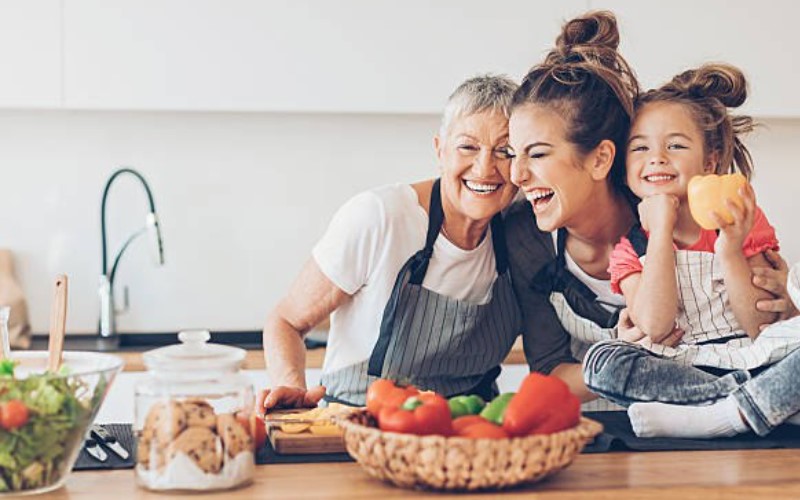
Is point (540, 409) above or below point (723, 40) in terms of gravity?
below

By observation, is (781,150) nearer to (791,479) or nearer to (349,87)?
(349,87)

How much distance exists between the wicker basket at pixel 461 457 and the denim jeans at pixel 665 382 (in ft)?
1.28

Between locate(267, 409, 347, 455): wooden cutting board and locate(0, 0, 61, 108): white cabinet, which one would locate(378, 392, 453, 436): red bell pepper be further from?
locate(0, 0, 61, 108): white cabinet

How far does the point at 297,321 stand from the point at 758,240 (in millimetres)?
921

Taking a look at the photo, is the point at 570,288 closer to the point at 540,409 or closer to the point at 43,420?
the point at 540,409

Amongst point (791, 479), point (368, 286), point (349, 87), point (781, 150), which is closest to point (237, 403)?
point (791, 479)

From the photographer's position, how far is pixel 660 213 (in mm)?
2127

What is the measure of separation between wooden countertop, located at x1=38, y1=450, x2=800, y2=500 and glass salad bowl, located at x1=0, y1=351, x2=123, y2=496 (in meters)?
0.04

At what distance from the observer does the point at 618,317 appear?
2.32m

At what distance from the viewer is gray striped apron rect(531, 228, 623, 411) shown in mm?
2340

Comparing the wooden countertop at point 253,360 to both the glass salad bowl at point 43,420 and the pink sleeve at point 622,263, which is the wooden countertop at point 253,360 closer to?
the pink sleeve at point 622,263

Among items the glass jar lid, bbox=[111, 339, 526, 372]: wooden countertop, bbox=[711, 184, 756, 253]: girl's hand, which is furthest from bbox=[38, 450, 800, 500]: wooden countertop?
bbox=[111, 339, 526, 372]: wooden countertop

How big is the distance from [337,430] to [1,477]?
491 mm

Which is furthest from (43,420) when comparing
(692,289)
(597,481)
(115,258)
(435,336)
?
(115,258)
